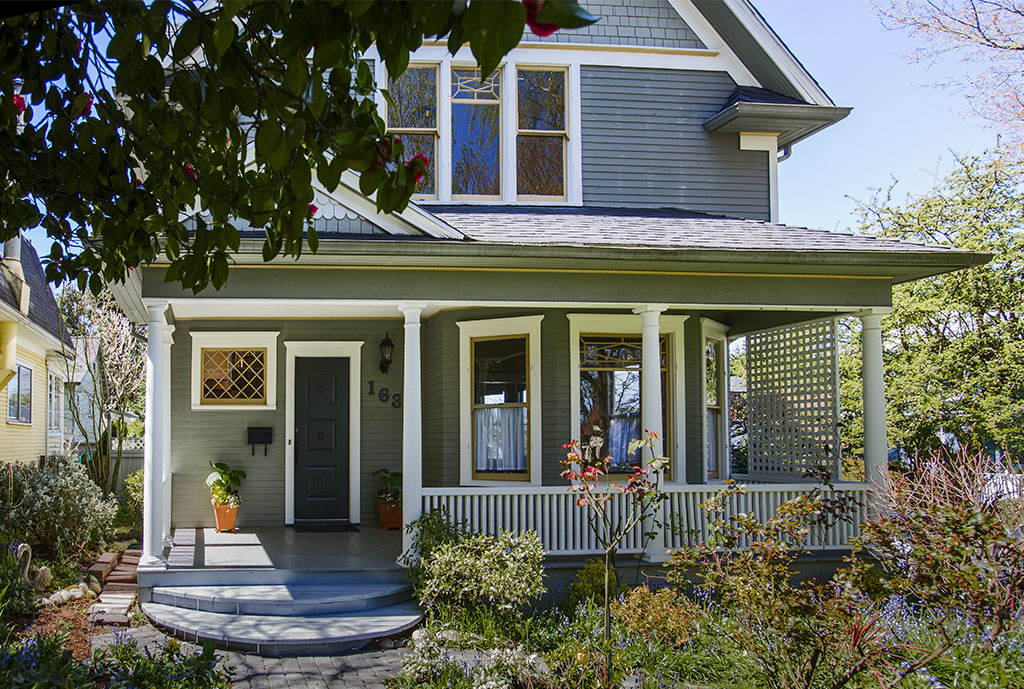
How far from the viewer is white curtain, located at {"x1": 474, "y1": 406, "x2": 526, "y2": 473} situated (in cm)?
971

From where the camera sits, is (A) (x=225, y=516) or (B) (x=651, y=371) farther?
(A) (x=225, y=516)

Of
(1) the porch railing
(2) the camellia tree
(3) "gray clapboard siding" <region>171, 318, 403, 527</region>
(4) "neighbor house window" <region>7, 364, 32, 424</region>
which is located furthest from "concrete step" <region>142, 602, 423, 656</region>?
(4) "neighbor house window" <region>7, 364, 32, 424</region>

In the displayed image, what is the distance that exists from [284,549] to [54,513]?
2.40m

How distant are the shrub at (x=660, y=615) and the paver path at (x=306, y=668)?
1.72 meters

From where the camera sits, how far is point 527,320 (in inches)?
384

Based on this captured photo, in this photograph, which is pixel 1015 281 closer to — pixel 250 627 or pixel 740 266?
pixel 740 266

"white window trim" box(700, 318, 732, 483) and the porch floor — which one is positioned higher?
"white window trim" box(700, 318, 732, 483)

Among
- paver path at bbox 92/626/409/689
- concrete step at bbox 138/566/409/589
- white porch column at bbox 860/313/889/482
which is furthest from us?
white porch column at bbox 860/313/889/482

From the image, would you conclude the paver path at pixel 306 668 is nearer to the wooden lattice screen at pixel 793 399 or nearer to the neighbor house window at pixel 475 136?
the wooden lattice screen at pixel 793 399

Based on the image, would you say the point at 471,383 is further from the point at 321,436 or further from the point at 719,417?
the point at 719,417

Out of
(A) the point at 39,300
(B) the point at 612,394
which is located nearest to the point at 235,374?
(B) the point at 612,394

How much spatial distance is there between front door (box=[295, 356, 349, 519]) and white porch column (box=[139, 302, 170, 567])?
3111 mm

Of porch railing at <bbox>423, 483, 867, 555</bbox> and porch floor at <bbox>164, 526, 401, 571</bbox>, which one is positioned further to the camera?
porch floor at <bbox>164, 526, 401, 571</bbox>

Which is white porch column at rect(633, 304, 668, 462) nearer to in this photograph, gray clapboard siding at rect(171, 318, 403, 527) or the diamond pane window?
gray clapboard siding at rect(171, 318, 403, 527)
